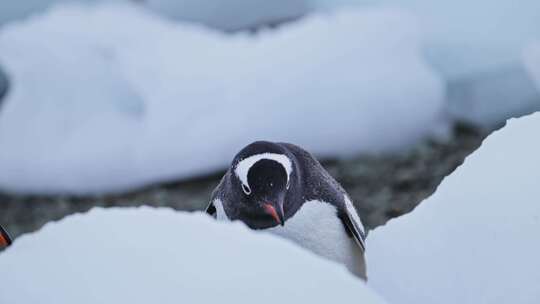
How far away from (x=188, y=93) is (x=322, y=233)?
3.66ft

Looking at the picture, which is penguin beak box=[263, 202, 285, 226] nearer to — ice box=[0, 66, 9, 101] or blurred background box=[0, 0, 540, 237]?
blurred background box=[0, 0, 540, 237]

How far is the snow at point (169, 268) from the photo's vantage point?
46 cm

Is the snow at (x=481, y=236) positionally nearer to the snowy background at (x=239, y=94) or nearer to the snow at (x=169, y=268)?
the snow at (x=169, y=268)

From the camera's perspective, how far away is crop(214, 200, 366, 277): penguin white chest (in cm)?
113

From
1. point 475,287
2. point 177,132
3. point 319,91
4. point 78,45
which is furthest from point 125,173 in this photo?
point 475,287

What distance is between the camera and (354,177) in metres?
2.20

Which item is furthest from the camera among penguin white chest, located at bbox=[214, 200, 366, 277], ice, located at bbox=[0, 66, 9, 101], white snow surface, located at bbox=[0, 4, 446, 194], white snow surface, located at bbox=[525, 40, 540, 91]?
ice, located at bbox=[0, 66, 9, 101]

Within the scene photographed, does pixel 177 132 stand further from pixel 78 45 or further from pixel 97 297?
pixel 97 297

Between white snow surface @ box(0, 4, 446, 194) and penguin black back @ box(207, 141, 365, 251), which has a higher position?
penguin black back @ box(207, 141, 365, 251)

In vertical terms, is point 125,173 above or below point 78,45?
below

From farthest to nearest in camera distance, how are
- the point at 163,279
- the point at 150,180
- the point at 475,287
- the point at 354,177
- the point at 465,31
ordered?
1. the point at 150,180
2. the point at 354,177
3. the point at 465,31
4. the point at 475,287
5. the point at 163,279

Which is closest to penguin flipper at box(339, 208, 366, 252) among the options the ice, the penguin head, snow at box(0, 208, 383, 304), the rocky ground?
the penguin head

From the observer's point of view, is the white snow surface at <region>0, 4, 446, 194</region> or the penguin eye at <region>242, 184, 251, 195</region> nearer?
the penguin eye at <region>242, 184, 251, 195</region>

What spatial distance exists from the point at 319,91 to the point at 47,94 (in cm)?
77
